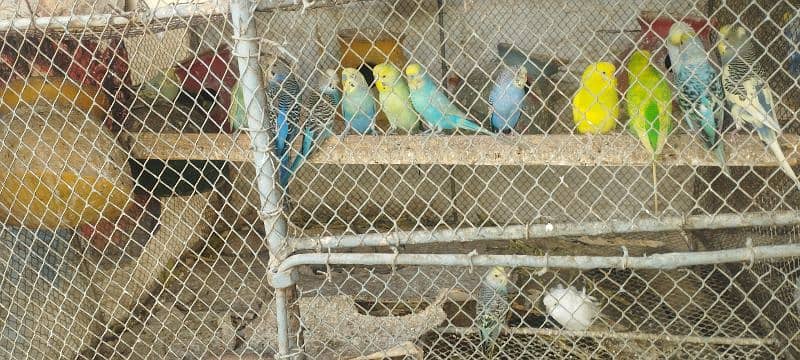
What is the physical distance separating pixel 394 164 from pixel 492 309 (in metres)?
1.00

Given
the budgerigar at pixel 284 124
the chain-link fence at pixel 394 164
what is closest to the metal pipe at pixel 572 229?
the chain-link fence at pixel 394 164

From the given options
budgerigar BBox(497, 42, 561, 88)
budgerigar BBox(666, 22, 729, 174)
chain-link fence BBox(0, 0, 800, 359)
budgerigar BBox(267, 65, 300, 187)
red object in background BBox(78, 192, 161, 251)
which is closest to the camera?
chain-link fence BBox(0, 0, 800, 359)

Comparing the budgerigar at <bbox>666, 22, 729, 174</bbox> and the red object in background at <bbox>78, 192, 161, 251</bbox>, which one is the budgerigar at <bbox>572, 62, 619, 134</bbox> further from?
the red object in background at <bbox>78, 192, 161, 251</bbox>

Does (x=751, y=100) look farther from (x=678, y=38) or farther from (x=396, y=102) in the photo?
(x=396, y=102)

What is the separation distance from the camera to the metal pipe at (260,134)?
2.26 metres

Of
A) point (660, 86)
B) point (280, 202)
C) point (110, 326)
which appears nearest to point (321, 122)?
point (280, 202)

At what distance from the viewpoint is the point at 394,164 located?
3.80 meters

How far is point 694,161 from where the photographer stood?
2758 mm

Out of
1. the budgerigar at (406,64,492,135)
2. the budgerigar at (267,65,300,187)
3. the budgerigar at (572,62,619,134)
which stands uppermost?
the budgerigar at (572,62,619,134)

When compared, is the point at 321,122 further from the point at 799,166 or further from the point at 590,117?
the point at 799,166

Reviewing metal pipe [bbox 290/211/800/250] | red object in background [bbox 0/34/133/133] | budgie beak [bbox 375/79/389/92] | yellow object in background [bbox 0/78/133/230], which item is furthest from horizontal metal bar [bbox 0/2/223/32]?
budgie beak [bbox 375/79/389/92]

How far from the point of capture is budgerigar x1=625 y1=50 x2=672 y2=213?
273 cm

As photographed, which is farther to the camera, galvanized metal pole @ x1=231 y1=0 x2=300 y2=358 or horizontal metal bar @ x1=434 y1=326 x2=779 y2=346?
horizontal metal bar @ x1=434 y1=326 x2=779 y2=346

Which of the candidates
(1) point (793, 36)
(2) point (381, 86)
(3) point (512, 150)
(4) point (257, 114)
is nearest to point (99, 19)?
(4) point (257, 114)
